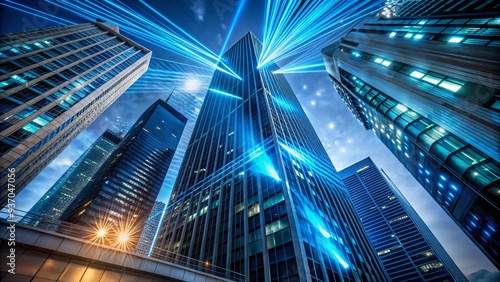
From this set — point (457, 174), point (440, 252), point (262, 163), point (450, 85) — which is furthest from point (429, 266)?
point (450, 85)

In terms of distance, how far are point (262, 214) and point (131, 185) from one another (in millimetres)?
89625

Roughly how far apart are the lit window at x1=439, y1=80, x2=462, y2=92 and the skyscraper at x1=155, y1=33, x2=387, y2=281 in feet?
71.7

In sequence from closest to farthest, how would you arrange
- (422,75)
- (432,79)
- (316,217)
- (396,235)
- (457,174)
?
1. (457,174)
2. (432,79)
3. (422,75)
4. (316,217)
5. (396,235)

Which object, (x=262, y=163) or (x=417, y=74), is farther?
(x=262, y=163)

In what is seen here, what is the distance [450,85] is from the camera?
72.0 ft

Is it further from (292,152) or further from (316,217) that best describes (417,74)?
(316,217)

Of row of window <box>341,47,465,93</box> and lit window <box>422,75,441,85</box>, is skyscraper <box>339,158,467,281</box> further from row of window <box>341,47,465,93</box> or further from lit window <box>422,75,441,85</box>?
lit window <box>422,75,441,85</box>

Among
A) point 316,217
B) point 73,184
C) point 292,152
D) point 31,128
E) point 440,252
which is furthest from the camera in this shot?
point 73,184

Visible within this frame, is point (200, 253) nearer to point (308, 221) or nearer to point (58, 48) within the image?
point (308, 221)

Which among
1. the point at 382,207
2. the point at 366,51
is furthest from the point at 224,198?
the point at 382,207

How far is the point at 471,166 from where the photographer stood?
20781 mm

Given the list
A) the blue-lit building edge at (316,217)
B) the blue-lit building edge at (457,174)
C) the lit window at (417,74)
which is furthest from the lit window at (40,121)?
the blue-lit building edge at (457,174)

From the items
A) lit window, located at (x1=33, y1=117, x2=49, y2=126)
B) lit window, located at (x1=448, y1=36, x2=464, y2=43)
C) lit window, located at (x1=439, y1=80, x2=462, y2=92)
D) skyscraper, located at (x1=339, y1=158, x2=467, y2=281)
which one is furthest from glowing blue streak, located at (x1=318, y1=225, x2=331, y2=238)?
skyscraper, located at (x1=339, y1=158, x2=467, y2=281)

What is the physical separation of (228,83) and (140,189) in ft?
226
